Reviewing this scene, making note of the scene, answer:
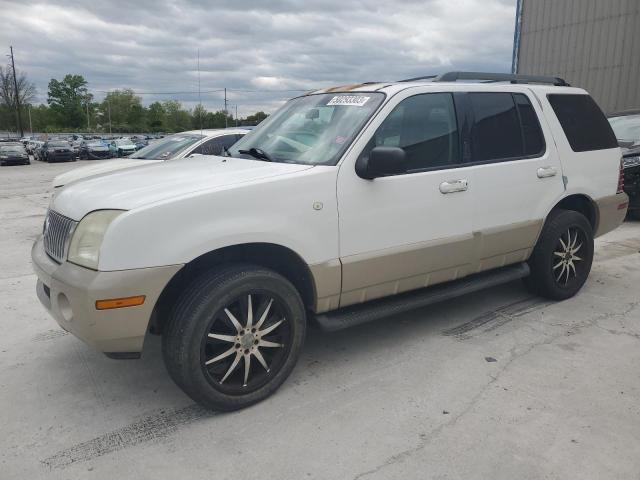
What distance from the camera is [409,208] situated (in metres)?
3.60

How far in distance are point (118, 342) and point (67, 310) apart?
0.34 metres

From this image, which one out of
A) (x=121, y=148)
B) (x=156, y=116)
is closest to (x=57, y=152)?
(x=121, y=148)

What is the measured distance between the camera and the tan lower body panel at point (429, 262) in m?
3.47

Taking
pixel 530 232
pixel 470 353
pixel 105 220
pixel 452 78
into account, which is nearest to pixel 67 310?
pixel 105 220

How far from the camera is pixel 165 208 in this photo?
2.77m

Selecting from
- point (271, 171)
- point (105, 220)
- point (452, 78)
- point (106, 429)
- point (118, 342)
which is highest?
point (452, 78)

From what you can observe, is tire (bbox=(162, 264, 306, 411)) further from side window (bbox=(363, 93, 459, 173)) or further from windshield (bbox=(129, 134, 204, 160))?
windshield (bbox=(129, 134, 204, 160))

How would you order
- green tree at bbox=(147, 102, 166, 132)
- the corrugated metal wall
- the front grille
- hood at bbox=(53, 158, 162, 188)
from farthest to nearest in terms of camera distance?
green tree at bbox=(147, 102, 166, 132) → the corrugated metal wall → hood at bbox=(53, 158, 162, 188) → the front grille

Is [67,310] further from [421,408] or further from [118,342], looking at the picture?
[421,408]

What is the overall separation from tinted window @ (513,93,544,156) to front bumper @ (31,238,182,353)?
9.91 ft

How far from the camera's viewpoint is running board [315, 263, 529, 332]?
11.3 ft

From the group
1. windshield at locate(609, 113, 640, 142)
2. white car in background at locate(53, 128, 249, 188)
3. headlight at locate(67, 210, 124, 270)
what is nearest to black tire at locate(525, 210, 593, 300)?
headlight at locate(67, 210, 124, 270)

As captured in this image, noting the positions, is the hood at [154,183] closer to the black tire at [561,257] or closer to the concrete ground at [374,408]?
the concrete ground at [374,408]

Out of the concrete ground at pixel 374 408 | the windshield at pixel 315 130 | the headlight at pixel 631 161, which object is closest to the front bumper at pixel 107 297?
the concrete ground at pixel 374 408
